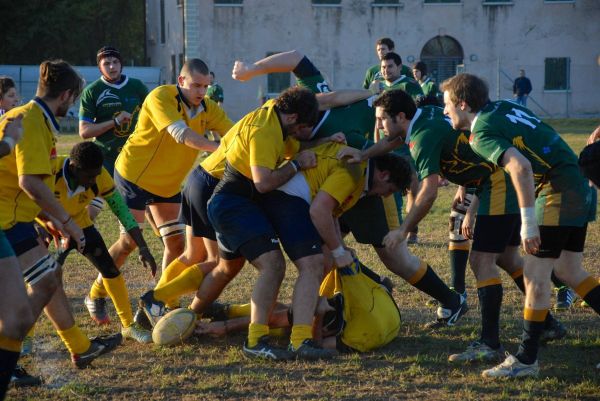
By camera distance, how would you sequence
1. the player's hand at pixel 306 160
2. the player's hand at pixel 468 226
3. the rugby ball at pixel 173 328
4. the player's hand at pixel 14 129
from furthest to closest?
the player's hand at pixel 468 226, the rugby ball at pixel 173 328, the player's hand at pixel 306 160, the player's hand at pixel 14 129

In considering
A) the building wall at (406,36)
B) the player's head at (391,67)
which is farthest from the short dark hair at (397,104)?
the building wall at (406,36)

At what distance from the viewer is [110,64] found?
27.8 feet

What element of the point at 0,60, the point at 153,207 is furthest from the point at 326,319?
the point at 0,60

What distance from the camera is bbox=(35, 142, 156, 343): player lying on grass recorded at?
6.10m

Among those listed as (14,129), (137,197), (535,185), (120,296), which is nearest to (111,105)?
(137,197)

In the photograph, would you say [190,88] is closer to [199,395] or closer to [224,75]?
[199,395]

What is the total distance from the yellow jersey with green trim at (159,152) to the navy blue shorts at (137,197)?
4cm

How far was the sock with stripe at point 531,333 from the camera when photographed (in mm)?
5387

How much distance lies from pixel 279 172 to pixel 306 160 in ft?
0.92

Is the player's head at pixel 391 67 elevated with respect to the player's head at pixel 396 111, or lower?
elevated

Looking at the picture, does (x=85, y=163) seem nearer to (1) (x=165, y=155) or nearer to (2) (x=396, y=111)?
(1) (x=165, y=155)

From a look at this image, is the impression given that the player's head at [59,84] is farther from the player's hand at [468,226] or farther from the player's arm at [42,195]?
the player's hand at [468,226]

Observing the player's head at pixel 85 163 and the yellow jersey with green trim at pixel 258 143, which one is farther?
the player's head at pixel 85 163

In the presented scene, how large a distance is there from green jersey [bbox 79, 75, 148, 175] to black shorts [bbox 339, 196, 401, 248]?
2782 mm
